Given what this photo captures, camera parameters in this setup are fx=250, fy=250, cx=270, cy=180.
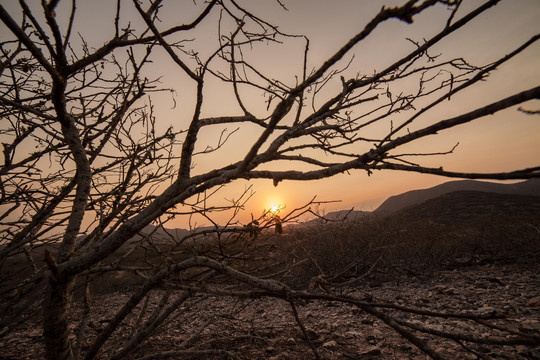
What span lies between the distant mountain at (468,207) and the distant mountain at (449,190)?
1577cm

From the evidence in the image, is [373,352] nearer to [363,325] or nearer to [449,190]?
[363,325]

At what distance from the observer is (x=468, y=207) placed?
1909 centimetres

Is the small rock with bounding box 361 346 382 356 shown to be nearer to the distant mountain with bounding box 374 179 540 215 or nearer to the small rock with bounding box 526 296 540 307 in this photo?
the small rock with bounding box 526 296 540 307

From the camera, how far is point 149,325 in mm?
1808

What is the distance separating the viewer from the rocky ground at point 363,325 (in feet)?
9.84

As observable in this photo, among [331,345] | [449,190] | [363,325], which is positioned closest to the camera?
[331,345]

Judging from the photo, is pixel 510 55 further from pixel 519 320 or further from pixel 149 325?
pixel 519 320

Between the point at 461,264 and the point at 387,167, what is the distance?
25.3 ft

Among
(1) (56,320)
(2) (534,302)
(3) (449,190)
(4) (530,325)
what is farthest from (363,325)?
(3) (449,190)

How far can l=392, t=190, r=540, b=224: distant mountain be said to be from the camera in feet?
52.9

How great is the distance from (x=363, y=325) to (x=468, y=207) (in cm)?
2051

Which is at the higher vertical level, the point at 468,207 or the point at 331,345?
the point at 468,207

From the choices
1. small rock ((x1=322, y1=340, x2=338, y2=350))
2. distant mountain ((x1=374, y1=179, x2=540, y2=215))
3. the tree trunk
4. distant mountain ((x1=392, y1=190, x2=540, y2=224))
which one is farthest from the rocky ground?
distant mountain ((x1=374, y1=179, x2=540, y2=215))

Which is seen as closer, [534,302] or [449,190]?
[534,302]
